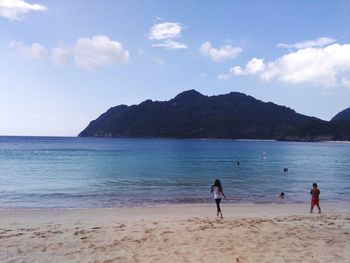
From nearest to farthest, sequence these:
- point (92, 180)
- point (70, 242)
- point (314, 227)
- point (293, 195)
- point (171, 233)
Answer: point (70, 242), point (171, 233), point (314, 227), point (293, 195), point (92, 180)

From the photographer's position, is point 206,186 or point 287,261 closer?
point 287,261

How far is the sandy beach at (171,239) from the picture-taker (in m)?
10.6

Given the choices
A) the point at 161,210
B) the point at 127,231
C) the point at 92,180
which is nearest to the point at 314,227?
the point at 127,231

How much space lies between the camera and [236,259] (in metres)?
10.4

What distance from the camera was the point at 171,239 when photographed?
1252 centimetres

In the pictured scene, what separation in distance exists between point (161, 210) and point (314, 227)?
340 inches

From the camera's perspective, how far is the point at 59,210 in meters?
21.0

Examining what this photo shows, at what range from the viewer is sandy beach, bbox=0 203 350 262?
34.9 ft

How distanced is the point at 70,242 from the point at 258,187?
937 inches

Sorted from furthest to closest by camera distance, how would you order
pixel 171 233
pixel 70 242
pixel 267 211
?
pixel 267 211 < pixel 171 233 < pixel 70 242

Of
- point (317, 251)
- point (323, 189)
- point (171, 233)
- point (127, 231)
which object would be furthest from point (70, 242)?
point (323, 189)

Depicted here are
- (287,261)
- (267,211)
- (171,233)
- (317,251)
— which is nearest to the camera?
(287,261)

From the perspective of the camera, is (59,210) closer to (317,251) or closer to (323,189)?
(317,251)

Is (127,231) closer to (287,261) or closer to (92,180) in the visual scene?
(287,261)
